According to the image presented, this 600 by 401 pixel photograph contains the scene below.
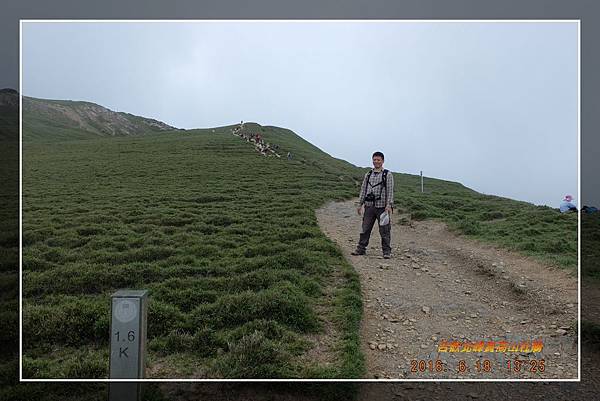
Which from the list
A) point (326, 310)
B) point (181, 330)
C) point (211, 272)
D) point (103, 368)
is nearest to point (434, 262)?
point (326, 310)

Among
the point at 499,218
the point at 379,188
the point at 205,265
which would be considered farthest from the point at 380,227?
the point at 499,218

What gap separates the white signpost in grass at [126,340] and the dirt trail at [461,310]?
8.00ft

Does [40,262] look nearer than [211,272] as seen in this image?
Yes

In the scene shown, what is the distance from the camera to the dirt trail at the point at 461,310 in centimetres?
421

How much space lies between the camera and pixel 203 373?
14.9 ft

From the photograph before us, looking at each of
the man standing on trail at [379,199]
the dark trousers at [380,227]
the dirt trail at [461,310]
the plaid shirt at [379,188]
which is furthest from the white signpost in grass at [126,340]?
the dark trousers at [380,227]

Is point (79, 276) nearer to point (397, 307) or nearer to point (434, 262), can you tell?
point (397, 307)

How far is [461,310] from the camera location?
533 cm

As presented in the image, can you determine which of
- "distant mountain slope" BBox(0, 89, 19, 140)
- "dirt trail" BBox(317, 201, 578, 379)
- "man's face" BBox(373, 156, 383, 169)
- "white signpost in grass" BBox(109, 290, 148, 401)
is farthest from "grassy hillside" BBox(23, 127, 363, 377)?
"distant mountain slope" BBox(0, 89, 19, 140)

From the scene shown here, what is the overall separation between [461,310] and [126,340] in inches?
164

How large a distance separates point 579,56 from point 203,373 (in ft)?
17.9

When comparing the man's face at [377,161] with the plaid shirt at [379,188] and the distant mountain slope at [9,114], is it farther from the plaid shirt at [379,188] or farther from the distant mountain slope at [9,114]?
the distant mountain slope at [9,114]

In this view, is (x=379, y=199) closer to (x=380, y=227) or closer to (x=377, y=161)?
(x=380, y=227)

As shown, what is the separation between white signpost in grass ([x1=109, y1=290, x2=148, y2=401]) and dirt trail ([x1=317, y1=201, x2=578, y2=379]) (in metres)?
2.44
